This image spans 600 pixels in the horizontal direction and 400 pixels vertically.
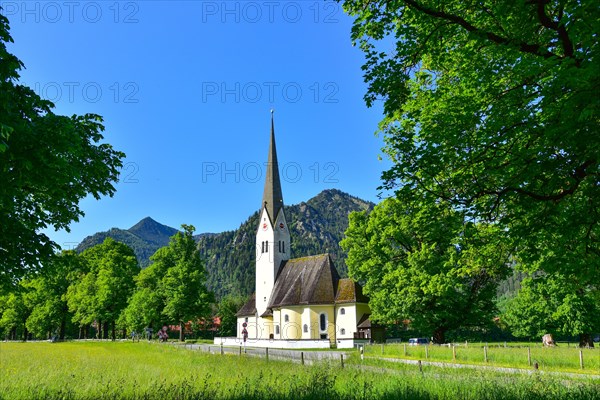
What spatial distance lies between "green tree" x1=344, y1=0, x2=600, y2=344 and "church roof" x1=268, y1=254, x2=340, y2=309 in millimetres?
45756

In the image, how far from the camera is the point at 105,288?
60906mm

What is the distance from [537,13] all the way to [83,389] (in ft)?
47.7

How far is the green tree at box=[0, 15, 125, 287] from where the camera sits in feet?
24.2

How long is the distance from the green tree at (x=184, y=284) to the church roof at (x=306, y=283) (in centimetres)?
1100

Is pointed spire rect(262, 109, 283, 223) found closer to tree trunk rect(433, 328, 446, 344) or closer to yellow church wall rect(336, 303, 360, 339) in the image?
yellow church wall rect(336, 303, 360, 339)

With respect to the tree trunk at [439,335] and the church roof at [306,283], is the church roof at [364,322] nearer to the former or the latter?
the church roof at [306,283]

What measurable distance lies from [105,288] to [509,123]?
61103 millimetres

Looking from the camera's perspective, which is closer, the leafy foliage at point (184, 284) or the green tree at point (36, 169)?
the green tree at point (36, 169)

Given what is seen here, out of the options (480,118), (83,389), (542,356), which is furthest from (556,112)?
(542,356)

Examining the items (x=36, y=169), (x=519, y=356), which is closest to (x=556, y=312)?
(x=519, y=356)

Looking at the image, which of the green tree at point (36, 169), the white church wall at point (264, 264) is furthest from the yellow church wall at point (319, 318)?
the green tree at point (36, 169)

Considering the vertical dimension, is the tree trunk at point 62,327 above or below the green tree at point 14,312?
below

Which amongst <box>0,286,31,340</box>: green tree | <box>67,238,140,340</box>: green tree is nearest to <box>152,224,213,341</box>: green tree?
<box>67,238,140,340</box>: green tree

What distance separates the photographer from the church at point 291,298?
52.6 metres
